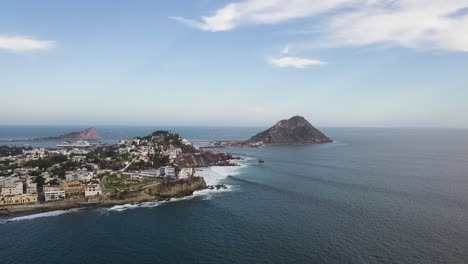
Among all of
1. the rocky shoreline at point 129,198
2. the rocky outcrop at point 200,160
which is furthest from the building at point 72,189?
the rocky outcrop at point 200,160

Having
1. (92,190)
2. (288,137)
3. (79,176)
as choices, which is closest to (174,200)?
(92,190)

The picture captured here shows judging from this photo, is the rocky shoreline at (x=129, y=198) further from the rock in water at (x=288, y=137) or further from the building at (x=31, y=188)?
the rock in water at (x=288, y=137)

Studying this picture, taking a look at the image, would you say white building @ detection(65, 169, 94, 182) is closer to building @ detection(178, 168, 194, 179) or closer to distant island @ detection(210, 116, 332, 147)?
building @ detection(178, 168, 194, 179)

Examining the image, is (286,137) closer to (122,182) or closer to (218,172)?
(218,172)

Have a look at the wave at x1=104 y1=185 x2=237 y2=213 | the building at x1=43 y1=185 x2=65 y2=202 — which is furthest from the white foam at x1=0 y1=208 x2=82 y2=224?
the wave at x1=104 y1=185 x2=237 y2=213

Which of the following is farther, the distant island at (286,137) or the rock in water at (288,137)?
the rock in water at (288,137)

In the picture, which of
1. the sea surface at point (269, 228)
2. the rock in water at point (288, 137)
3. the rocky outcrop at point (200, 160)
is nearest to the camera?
the sea surface at point (269, 228)

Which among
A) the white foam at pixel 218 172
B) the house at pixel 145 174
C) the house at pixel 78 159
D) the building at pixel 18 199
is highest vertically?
the house at pixel 78 159

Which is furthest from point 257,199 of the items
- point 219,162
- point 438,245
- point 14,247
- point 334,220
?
point 219,162
